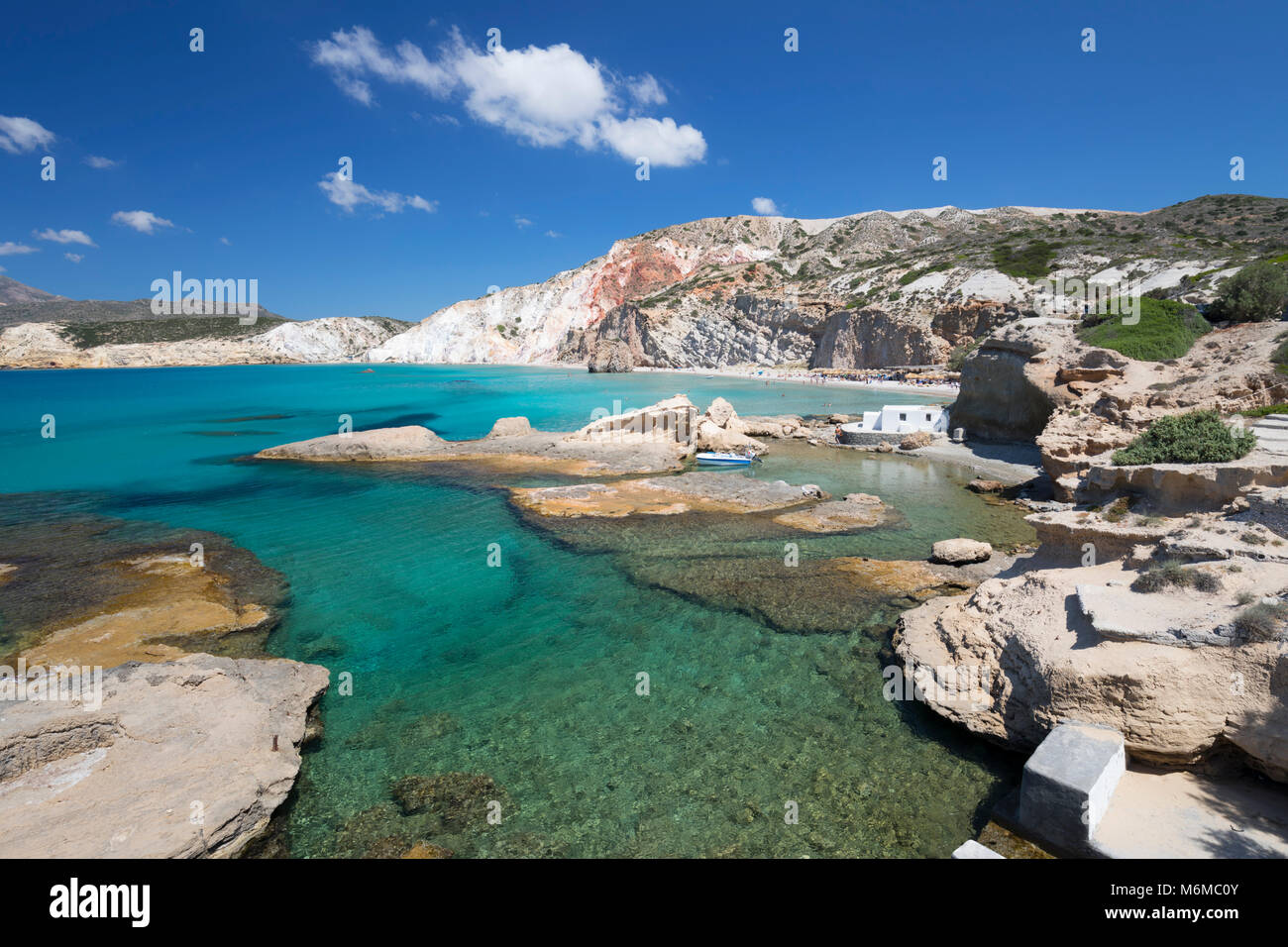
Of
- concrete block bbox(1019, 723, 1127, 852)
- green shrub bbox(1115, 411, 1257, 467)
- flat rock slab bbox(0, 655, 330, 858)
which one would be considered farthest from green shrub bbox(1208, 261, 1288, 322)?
flat rock slab bbox(0, 655, 330, 858)

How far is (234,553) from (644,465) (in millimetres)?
15805

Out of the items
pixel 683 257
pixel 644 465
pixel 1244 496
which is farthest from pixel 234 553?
pixel 683 257

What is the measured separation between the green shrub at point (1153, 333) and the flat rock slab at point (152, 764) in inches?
1184

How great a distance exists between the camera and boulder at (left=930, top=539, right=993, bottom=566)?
43.7 feet

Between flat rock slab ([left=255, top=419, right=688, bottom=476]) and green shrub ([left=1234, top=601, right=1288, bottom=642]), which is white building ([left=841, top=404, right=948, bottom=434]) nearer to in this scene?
flat rock slab ([left=255, top=419, right=688, bottom=476])

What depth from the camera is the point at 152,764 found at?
250 inches

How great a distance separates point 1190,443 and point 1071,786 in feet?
34.5

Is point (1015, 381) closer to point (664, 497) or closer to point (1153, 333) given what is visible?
point (1153, 333)

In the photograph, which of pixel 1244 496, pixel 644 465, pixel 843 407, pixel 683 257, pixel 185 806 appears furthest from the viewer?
pixel 683 257

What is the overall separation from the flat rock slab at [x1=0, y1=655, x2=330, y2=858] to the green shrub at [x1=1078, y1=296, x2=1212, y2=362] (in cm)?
3007

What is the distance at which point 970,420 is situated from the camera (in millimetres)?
30766

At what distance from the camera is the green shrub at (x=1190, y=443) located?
1122 centimetres

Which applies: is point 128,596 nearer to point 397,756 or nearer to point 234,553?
point 234,553

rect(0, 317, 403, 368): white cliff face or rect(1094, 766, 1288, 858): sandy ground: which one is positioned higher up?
rect(0, 317, 403, 368): white cliff face
